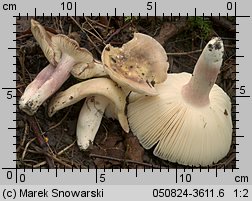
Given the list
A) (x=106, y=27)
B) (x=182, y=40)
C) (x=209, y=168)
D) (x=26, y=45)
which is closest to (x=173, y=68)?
(x=182, y=40)

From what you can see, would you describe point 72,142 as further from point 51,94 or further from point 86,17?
point 86,17

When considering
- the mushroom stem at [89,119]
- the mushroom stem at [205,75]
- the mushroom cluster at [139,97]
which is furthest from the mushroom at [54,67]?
the mushroom stem at [205,75]

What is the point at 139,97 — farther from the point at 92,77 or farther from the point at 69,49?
the point at 69,49

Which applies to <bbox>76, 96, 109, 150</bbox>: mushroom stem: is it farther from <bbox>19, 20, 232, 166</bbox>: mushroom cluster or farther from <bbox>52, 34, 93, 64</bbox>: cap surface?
<bbox>52, 34, 93, 64</bbox>: cap surface

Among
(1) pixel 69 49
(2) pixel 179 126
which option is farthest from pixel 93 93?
(2) pixel 179 126

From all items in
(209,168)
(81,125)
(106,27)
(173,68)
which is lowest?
(209,168)

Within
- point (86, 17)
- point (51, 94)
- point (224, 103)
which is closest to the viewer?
point (51, 94)

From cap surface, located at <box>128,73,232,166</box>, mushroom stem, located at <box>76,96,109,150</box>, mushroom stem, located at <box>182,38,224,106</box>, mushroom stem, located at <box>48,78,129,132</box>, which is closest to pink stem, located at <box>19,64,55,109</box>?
mushroom stem, located at <box>48,78,129,132</box>
